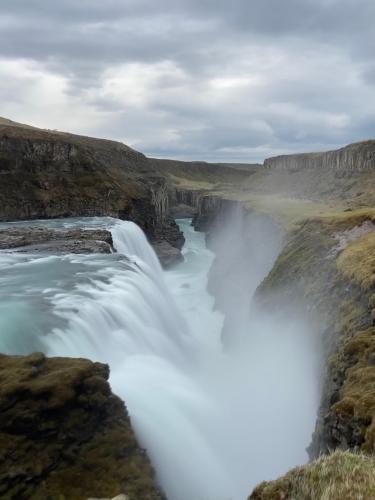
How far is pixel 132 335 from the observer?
2017cm

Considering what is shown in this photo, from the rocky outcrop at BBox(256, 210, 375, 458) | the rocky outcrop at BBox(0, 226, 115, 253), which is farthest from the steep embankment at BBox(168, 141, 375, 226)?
the rocky outcrop at BBox(0, 226, 115, 253)

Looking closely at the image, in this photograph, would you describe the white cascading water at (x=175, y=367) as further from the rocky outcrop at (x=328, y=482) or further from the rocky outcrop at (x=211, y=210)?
the rocky outcrop at (x=211, y=210)

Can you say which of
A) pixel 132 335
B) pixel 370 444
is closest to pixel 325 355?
pixel 132 335

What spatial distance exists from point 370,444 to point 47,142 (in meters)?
65.9

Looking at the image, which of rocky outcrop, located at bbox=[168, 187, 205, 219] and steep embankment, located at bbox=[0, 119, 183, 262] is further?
rocky outcrop, located at bbox=[168, 187, 205, 219]

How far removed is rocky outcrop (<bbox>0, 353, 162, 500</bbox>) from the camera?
9867 mm

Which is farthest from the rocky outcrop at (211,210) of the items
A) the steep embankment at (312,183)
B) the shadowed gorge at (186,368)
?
the shadowed gorge at (186,368)

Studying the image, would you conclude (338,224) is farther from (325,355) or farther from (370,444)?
(370,444)

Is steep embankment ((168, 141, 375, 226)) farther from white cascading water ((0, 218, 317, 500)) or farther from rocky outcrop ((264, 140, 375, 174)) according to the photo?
white cascading water ((0, 218, 317, 500))

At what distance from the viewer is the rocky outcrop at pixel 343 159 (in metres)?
105

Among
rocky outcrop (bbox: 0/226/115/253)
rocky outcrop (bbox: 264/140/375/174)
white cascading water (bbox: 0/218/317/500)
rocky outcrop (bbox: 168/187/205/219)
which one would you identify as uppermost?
rocky outcrop (bbox: 264/140/375/174)

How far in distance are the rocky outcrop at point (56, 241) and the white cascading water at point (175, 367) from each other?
2698 mm

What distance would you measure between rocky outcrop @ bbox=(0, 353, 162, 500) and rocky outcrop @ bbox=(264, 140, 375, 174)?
338ft

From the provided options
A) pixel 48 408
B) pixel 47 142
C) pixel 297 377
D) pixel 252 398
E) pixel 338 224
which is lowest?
pixel 252 398
